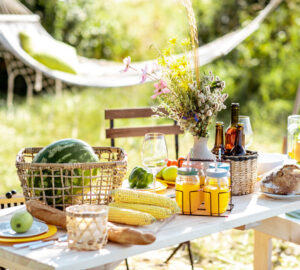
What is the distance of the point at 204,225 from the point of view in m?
1.41

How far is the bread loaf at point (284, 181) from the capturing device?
1.68 metres

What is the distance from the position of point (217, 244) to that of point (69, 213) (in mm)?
2144

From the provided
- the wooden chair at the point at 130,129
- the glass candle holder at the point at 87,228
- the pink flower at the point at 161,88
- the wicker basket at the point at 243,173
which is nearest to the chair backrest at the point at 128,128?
the wooden chair at the point at 130,129

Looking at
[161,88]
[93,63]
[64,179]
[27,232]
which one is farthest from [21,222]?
[93,63]

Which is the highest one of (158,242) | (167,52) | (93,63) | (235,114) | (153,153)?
(93,63)

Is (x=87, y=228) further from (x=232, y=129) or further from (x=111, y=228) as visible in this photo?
(x=232, y=129)

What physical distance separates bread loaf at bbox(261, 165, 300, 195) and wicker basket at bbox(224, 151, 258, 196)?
6 cm

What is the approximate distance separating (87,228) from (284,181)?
753 mm

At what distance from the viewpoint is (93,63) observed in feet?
17.0

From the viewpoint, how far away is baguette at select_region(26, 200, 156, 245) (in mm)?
1238

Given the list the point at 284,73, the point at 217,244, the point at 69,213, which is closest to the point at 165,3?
the point at 284,73

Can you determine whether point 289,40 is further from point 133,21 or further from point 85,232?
point 85,232

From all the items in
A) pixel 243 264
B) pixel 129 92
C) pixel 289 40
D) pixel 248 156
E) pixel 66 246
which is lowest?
pixel 243 264

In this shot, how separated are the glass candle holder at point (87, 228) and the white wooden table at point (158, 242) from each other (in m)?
0.02
